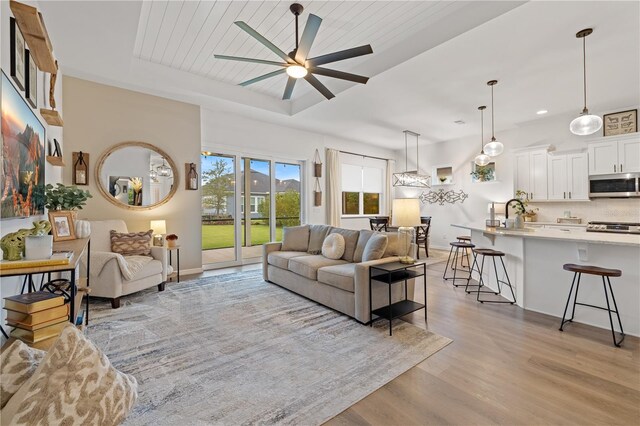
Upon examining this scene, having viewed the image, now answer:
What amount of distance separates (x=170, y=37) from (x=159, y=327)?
3.46 metres

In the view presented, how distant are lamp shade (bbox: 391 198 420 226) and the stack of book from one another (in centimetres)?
355

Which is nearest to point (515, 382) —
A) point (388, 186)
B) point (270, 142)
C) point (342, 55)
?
point (342, 55)

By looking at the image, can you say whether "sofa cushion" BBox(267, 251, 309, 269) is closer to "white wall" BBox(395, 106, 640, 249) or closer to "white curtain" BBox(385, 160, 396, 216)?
"white wall" BBox(395, 106, 640, 249)

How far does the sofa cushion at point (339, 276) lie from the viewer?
3.07 m

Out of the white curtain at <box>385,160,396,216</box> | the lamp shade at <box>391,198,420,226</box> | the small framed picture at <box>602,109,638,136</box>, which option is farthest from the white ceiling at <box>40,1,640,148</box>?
the white curtain at <box>385,160,396,216</box>

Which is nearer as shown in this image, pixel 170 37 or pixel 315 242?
pixel 170 37

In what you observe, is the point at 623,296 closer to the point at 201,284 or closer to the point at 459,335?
the point at 459,335

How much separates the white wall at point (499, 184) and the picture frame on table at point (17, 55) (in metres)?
7.10

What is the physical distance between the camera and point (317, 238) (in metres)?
4.49

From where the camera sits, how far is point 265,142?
6219mm

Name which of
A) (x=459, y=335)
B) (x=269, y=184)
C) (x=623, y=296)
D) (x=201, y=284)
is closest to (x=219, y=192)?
(x=269, y=184)

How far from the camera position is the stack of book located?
1528mm

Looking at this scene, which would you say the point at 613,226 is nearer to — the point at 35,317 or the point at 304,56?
the point at 304,56

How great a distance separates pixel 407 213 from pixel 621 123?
4.75 m
